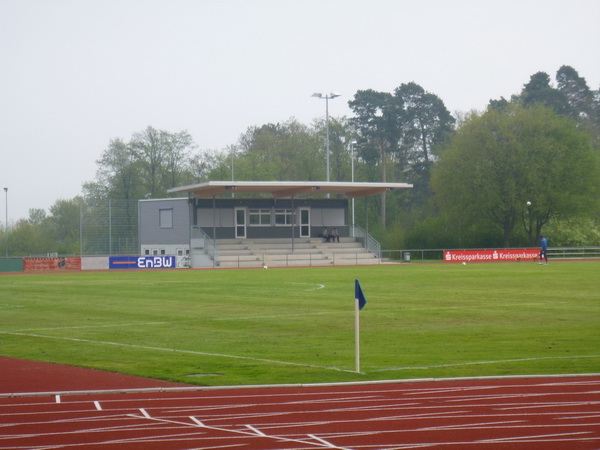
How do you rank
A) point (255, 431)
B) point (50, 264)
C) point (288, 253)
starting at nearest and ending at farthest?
point (255, 431), point (50, 264), point (288, 253)

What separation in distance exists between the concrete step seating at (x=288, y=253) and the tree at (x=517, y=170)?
14.1m

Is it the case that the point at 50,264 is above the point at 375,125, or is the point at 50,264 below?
below

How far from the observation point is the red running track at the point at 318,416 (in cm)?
929

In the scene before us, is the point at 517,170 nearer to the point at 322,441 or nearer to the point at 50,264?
the point at 50,264

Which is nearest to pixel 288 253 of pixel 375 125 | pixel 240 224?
pixel 240 224

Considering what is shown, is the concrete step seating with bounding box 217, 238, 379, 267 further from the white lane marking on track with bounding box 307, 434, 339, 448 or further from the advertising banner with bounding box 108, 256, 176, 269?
the white lane marking on track with bounding box 307, 434, 339, 448

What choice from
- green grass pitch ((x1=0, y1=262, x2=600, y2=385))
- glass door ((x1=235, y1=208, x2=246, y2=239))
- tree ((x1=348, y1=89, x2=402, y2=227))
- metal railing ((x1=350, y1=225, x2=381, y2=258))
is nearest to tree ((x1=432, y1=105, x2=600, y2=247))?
metal railing ((x1=350, y1=225, x2=381, y2=258))

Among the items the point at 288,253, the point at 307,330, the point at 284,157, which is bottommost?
the point at 307,330

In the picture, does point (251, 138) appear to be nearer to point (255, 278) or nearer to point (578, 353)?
point (255, 278)

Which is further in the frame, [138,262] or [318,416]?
[138,262]

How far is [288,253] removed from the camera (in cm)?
7056

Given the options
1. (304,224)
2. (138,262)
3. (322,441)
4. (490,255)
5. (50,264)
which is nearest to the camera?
(322,441)

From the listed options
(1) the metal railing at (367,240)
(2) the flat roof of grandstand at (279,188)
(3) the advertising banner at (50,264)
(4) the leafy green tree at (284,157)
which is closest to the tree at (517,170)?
(1) the metal railing at (367,240)

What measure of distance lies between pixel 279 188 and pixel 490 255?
1836 centimetres
